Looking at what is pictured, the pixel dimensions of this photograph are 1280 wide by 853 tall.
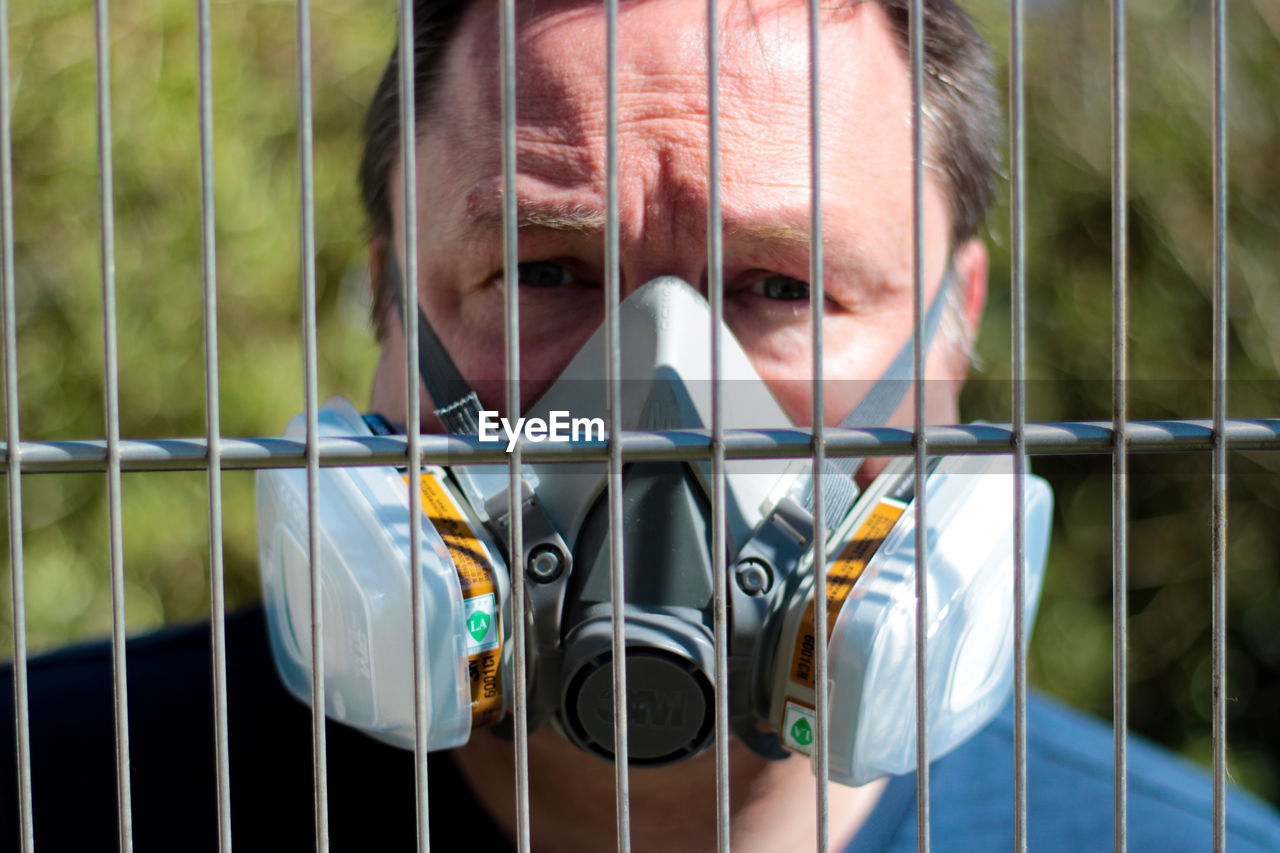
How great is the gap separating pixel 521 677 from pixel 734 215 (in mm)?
571

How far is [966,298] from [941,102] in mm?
239

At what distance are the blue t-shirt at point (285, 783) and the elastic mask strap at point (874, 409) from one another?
41 cm

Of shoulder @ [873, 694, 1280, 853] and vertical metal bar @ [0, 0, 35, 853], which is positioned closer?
vertical metal bar @ [0, 0, 35, 853]

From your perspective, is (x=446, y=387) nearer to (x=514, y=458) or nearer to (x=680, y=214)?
(x=680, y=214)

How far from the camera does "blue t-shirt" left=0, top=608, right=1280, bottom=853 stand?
1145 millimetres

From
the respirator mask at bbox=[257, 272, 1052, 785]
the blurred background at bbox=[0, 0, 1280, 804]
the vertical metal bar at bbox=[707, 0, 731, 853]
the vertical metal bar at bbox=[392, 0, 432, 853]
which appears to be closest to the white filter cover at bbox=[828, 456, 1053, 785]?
the respirator mask at bbox=[257, 272, 1052, 785]

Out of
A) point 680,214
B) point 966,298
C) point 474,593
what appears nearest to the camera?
point 474,593

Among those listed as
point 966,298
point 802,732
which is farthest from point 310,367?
point 966,298

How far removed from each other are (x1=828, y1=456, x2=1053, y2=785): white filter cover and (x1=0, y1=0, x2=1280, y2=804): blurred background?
82cm

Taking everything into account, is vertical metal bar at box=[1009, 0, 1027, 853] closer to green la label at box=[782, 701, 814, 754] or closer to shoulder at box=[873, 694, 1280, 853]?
green la label at box=[782, 701, 814, 754]

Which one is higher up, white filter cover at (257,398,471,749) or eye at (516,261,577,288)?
eye at (516,261,577,288)

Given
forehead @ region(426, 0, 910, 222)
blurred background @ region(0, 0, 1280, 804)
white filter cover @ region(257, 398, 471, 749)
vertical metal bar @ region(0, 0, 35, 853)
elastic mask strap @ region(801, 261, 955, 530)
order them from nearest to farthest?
1. vertical metal bar @ region(0, 0, 35, 853)
2. white filter cover @ region(257, 398, 471, 749)
3. elastic mask strap @ region(801, 261, 955, 530)
4. forehead @ region(426, 0, 910, 222)
5. blurred background @ region(0, 0, 1280, 804)

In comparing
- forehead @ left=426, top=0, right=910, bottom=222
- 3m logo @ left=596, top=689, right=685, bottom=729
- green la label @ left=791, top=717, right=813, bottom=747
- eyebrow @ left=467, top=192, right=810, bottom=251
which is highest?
forehead @ left=426, top=0, right=910, bottom=222

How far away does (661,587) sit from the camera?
786 mm
